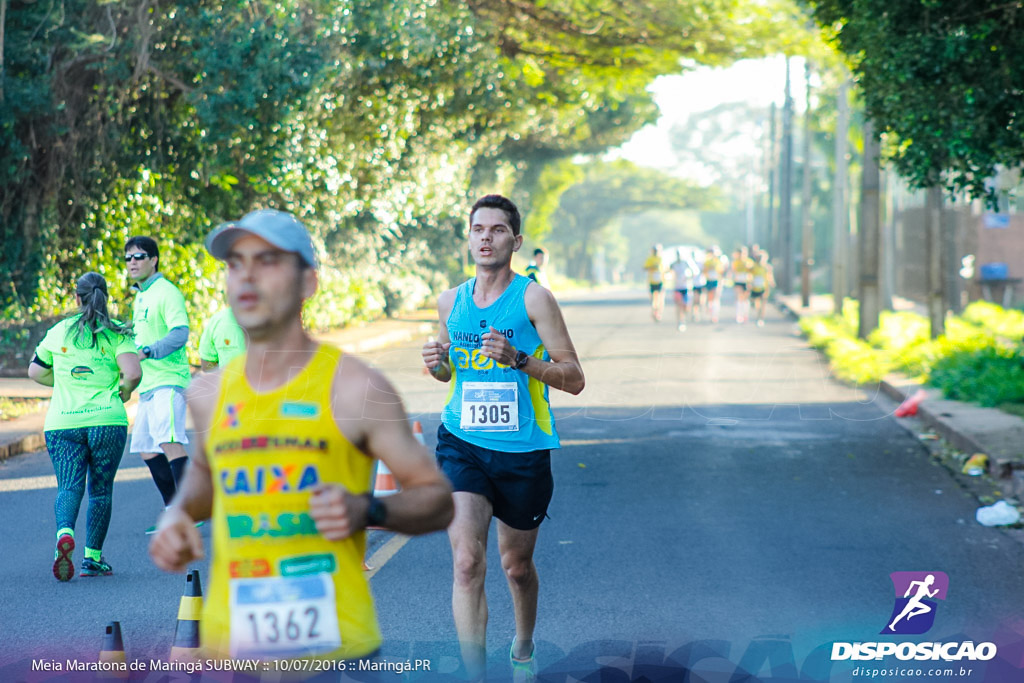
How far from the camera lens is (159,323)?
293 inches

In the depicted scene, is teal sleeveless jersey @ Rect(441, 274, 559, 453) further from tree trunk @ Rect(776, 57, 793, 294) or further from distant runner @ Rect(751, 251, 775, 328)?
tree trunk @ Rect(776, 57, 793, 294)

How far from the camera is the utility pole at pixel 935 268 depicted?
1806cm

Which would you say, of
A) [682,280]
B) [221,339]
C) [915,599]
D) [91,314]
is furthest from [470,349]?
[682,280]

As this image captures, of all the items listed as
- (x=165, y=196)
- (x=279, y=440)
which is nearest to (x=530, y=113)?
(x=165, y=196)

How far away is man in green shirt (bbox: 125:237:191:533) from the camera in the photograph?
7.36 m

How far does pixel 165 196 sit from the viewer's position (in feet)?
60.3

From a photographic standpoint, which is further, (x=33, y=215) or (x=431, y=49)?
(x=431, y=49)

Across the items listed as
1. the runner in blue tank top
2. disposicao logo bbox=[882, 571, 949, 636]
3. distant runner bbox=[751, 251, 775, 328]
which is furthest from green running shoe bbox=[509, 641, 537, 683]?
distant runner bbox=[751, 251, 775, 328]

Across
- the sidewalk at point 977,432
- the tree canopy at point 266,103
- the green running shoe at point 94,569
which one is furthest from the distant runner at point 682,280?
the green running shoe at point 94,569

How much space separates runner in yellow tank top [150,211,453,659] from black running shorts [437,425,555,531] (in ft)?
6.58

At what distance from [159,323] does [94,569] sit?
153 cm

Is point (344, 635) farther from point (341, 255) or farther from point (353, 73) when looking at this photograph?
point (341, 255)

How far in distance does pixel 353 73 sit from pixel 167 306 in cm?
1219

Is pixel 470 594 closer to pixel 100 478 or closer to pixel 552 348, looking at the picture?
pixel 552 348
